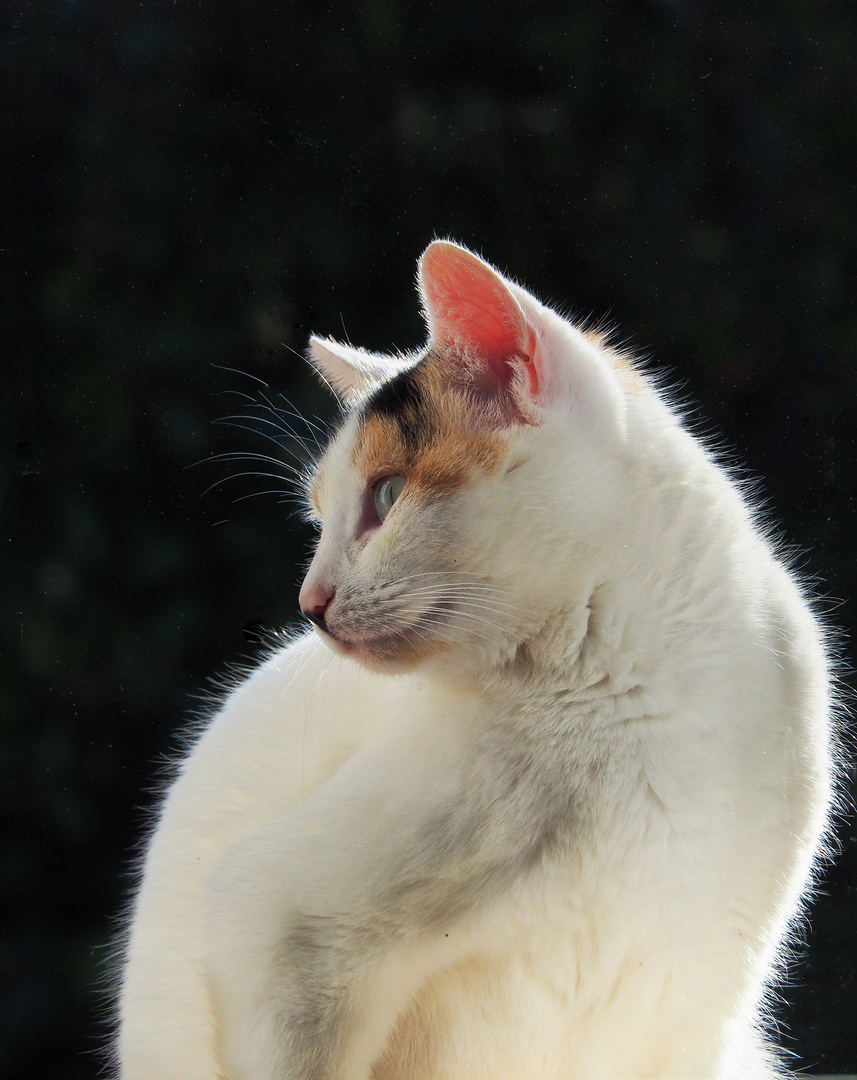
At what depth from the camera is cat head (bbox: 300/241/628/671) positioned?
598 mm

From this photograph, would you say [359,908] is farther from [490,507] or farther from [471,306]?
[471,306]

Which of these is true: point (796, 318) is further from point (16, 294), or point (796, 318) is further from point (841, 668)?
point (16, 294)

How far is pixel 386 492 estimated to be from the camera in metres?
0.65

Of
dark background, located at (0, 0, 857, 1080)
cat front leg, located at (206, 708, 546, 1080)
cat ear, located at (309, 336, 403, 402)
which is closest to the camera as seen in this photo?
cat front leg, located at (206, 708, 546, 1080)

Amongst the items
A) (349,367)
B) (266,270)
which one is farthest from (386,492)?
(266,270)

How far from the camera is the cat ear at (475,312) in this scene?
59cm

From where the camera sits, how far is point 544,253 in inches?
40.7

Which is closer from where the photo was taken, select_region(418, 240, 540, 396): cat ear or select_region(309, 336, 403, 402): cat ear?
select_region(418, 240, 540, 396): cat ear

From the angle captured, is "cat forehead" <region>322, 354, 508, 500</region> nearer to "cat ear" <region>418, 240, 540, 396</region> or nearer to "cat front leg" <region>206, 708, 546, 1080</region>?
"cat ear" <region>418, 240, 540, 396</region>

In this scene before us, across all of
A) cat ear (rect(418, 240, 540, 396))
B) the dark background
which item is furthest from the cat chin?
the dark background

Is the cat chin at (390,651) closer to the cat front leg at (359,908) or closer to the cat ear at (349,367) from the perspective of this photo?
the cat front leg at (359,908)

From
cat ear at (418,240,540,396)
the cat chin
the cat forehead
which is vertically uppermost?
cat ear at (418,240,540,396)

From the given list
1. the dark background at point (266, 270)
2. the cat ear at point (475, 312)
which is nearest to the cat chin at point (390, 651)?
the cat ear at point (475, 312)

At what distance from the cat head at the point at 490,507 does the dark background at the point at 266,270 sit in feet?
1.24
